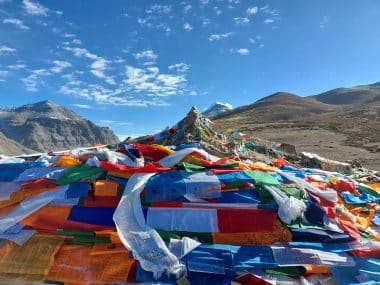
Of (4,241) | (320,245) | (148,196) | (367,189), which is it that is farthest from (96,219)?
(367,189)

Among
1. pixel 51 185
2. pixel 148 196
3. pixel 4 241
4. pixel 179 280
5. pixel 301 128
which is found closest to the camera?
pixel 179 280

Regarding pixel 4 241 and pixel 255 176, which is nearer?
pixel 4 241

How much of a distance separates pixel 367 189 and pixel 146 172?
13.7 ft

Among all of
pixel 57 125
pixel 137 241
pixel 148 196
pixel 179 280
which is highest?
Result: pixel 57 125

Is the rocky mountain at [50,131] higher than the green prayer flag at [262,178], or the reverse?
the rocky mountain at [50,131]

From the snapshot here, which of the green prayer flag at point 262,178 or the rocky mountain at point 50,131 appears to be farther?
the rocky mountain at point 50,131

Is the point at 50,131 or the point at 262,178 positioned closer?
the point at 262,178

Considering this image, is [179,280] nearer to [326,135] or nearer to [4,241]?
[4,241]

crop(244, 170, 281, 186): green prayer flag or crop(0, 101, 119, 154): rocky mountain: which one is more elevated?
crop(0, 101, 119, 154): rocky mountain

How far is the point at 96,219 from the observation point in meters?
4.62

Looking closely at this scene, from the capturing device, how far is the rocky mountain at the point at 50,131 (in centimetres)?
7438

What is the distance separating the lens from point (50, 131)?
79.9 meters

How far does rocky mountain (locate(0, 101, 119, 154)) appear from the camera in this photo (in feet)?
244

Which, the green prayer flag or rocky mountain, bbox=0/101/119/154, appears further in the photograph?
rocky mountain, bbox=0/101/119/154
